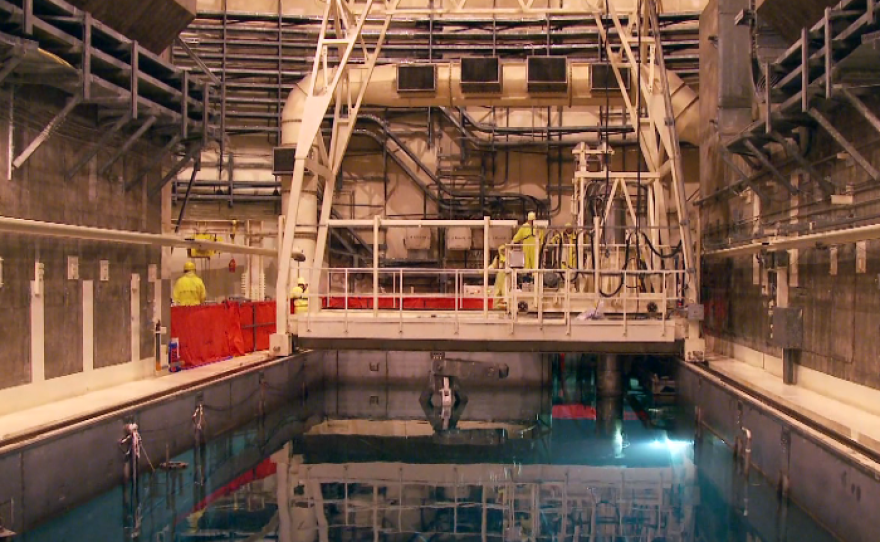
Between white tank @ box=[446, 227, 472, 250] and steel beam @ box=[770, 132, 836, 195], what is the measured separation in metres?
10.8

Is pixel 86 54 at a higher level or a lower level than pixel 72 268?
higher

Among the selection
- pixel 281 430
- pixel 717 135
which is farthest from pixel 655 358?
pixel 281 430

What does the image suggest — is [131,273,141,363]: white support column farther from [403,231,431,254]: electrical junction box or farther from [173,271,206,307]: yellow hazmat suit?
[403,231,431,254]: electrical junction box

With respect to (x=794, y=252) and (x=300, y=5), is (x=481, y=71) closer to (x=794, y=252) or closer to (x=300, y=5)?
(x=794, y=252)

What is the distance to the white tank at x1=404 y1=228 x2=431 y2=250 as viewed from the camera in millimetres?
21734

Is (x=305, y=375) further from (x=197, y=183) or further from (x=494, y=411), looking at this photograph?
(x=197, y=183)

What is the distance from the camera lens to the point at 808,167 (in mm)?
10750

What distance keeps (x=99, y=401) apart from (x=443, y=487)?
182 inches

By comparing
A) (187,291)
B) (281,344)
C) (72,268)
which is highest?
(72,268)

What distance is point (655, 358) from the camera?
18.2 metres

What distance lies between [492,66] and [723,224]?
19.1ft

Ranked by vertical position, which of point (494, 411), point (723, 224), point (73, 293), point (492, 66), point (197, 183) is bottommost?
point (494, 411)

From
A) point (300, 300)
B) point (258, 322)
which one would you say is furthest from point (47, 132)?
point (258, 322)

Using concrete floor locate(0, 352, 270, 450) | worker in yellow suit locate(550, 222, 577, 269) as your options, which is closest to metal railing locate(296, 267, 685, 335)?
worker in yellow suit locate(550, 222, 577, 269)
